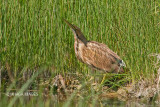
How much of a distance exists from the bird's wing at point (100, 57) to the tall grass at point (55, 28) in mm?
140

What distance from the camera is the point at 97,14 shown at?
5621mm

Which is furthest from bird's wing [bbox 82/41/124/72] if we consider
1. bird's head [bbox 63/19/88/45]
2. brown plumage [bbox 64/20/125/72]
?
bird's head [bbox 63/19/88/45]

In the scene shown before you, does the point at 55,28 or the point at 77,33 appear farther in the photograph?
the point at 55,28

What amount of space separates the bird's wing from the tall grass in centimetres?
14

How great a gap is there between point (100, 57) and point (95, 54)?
0.26ft

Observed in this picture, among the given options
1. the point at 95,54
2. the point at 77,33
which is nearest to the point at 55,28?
the point at 77,33

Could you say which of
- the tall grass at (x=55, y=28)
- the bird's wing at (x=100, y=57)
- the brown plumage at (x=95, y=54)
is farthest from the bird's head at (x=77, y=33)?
the tall grass at (x=55, y=28)

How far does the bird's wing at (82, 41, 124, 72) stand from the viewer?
5.41 m

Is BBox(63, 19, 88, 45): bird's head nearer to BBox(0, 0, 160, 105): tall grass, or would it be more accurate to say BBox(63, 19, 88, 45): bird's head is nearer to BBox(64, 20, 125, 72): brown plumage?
BBox(64, 20, 125, 72): brown plumage

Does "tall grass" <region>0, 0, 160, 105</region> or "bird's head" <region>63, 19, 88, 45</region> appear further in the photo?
"tall grass" <region>0, 0, 160, 105</region>

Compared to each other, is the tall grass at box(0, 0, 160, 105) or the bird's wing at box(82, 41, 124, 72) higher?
the tall grass at box(0, 0, 160, 105)

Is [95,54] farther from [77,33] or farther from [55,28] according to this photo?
[55,28]

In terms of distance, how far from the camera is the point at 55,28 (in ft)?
18.2

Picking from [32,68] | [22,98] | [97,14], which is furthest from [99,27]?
[22,98]
